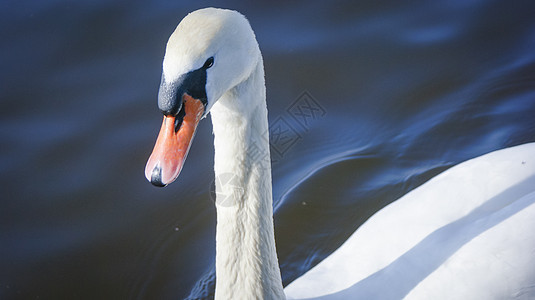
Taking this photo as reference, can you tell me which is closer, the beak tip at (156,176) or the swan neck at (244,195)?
the beak tip at (156,176)

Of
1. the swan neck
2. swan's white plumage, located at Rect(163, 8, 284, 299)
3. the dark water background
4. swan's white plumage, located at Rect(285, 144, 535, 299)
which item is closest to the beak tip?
swan's white plumage, located at Rect(163, 8, 284, 299)

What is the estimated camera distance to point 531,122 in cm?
498

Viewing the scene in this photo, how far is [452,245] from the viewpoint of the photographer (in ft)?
10.5

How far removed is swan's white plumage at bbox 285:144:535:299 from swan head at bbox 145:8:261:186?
1.43 meters

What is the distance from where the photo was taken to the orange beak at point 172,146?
7.03ft

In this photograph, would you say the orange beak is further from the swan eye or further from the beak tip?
the swan eye

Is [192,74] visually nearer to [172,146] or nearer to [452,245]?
[172,146]

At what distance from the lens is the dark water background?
432 centimetres

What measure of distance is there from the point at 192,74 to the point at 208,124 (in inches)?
114

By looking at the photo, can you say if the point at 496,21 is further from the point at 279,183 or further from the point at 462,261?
the point at 462,261

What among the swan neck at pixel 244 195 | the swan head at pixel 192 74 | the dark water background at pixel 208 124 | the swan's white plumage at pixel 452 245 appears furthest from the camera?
the dark water background at pixel 208 124

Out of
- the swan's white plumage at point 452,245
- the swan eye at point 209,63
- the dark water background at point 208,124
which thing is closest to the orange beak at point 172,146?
the swan eye at point 209,63

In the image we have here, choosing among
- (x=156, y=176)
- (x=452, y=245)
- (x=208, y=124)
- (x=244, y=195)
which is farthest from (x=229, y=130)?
(x=208, y=124)

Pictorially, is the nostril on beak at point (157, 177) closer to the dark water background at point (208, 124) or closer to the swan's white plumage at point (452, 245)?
the swan's white plumage at point (452, 245)
